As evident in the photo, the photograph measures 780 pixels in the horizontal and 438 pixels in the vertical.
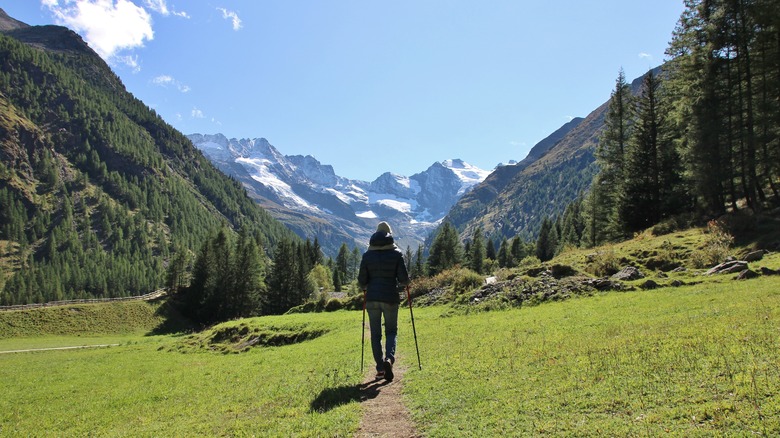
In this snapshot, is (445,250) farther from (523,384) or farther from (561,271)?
(523,384)

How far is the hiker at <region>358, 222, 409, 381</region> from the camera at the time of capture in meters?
12.6

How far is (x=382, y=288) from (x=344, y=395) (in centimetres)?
311

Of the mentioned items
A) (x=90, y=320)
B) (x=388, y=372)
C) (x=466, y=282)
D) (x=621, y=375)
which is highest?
(x=466, y=282)

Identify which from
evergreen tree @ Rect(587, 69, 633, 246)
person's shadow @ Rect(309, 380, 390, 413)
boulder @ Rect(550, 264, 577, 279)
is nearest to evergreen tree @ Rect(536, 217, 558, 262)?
evergreen tree @ Rect(587, 69, 633, 246)

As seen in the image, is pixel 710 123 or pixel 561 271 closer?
pixel 561 271

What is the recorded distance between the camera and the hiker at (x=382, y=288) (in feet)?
41.2

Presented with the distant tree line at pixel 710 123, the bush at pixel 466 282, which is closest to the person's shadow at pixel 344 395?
the bush at pixel 466 282

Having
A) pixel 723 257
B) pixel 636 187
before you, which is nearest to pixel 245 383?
pixel 723 257

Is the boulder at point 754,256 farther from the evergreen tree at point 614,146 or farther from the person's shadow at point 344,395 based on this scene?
the evergreen tree at point 614,146

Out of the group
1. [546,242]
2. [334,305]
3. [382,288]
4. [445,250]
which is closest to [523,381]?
[382,288]

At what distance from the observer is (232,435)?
31.1ft

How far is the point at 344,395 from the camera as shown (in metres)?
11.4

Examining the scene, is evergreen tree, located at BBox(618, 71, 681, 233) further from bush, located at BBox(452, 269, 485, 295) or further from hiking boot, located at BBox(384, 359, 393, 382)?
hiking boot, located at BBox(384, 359, 393, 382)

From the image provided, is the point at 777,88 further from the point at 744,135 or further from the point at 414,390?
the point at 414,390
